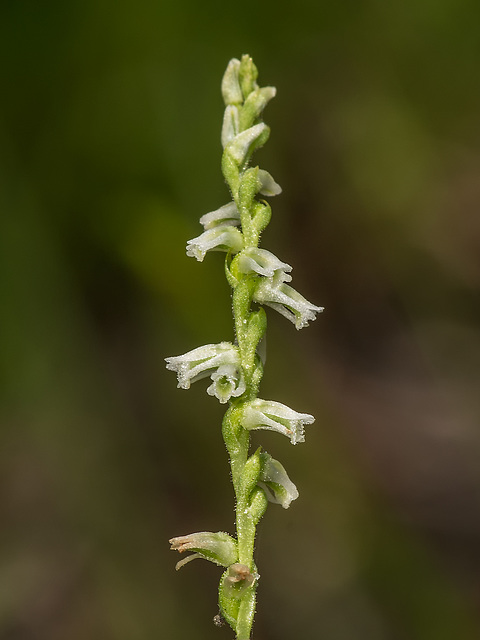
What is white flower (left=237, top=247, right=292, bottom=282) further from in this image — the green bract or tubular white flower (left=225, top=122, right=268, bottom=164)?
tubular white flower (left=225, top=122, right=268, bottom=164)

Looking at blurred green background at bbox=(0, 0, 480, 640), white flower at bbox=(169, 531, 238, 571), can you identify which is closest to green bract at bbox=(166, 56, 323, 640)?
white flower at bbox=(169, 531, 238, 571)

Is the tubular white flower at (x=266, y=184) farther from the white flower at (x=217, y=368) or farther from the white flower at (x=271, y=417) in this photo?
the white flower at (x=271, y=417)

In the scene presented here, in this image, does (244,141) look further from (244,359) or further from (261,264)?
(244,359)

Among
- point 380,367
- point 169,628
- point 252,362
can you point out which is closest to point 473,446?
point 380,367

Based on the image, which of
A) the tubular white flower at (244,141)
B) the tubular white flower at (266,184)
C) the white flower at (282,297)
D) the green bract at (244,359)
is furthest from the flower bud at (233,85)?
the white flower at (282,297)

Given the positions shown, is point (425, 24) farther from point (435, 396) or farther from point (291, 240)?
point (435, 396)

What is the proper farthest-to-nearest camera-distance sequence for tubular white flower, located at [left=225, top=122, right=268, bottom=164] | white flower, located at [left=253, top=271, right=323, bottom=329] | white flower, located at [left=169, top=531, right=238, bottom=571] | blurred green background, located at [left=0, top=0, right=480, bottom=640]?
blurred green background, located at [left=0, top=0, right=480, bottom=640]
tubular white flower, located at [left=225, top=122, right=268, bottom=164]
white flower, located at [left=253, top=271, right=323, bottom=329]
white flower, located at [left=169, top=531, right=238, bottom=571]

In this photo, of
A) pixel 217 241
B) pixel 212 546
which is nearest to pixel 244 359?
pixel 217 241
